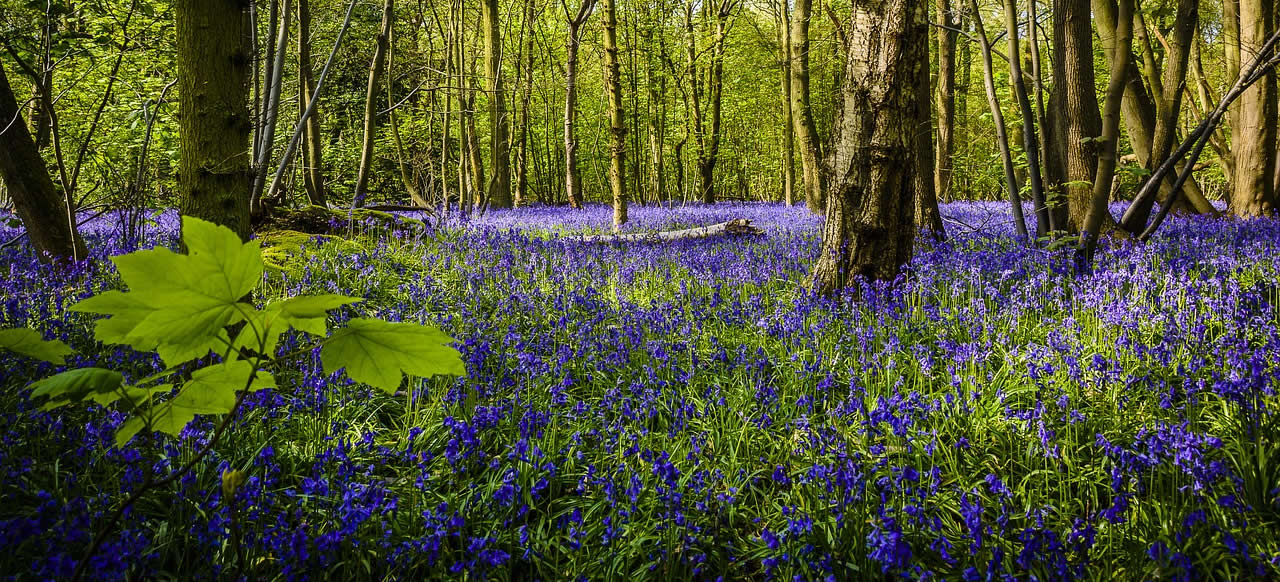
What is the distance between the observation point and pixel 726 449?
2.80 metres

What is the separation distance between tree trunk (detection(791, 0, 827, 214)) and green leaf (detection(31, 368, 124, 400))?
1103cm

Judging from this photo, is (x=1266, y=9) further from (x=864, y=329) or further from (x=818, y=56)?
(x=818, y=56)

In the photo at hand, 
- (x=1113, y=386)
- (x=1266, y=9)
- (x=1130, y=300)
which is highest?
(x=1266, y=9)

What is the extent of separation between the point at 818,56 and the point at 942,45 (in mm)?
17287

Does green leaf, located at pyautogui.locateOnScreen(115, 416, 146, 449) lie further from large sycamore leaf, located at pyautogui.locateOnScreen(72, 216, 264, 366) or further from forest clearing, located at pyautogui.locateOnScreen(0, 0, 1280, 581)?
large sycamore leaf, located at pyautogui.locateOnScreen(72, 216, 264, 366)

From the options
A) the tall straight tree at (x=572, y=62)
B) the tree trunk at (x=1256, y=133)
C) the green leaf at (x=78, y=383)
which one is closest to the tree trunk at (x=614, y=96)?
the tall straight tree at (x=572, y=62)

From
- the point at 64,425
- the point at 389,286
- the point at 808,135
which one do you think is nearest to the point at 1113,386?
the point at 64,425

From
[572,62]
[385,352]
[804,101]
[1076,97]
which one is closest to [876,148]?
[1076,97]

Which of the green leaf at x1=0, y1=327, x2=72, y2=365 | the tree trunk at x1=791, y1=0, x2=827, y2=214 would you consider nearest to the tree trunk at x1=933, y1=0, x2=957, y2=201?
the tree trunk at x1=791, y1=0, x2=827, y2=214

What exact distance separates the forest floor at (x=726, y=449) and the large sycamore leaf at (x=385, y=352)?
424mm

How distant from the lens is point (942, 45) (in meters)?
10.4

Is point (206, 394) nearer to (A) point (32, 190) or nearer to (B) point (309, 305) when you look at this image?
(B) point (309, 305)

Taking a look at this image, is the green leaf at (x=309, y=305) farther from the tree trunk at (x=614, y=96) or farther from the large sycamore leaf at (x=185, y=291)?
the tree trunk at (x=614, y=96)

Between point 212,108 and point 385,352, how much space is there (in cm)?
216
